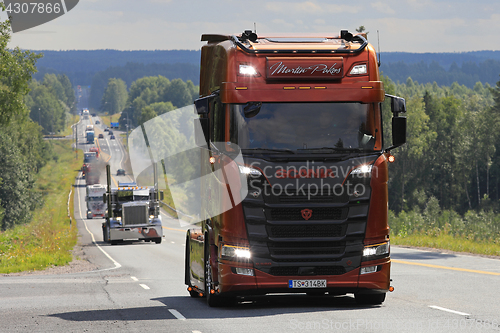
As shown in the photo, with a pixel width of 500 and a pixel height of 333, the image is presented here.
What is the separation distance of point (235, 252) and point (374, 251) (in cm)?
211

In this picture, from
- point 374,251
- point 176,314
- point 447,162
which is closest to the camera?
point 374,251

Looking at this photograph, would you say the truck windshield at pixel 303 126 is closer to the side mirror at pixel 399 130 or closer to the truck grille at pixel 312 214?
the side mirror at pixel 399 130

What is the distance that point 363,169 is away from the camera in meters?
10.5

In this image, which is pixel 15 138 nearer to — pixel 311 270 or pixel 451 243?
pixel 451 243

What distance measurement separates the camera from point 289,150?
34.4 ft

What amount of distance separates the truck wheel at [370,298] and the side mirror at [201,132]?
358cm

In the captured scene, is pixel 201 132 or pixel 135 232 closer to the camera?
pixel 201 132

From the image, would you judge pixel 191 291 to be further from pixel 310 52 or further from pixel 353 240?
pixel 310 52

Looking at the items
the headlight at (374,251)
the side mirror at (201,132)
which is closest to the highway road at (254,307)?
the headlight at (374,251)

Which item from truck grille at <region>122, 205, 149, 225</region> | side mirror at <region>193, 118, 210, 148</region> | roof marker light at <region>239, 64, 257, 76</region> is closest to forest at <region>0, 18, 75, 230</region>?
truck grille at <region>122, 205, 149, 225</region>

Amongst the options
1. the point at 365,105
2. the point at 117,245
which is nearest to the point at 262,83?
the point at 365,105

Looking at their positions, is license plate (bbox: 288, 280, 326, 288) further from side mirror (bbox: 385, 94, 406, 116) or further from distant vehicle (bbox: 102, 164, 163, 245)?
distant vehicle (bbox: 102, 164, 163, 245)

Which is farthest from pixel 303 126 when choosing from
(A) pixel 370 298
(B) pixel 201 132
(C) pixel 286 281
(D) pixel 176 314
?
(D) pixel 176 314

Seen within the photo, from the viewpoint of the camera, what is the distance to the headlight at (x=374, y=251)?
418 inches
